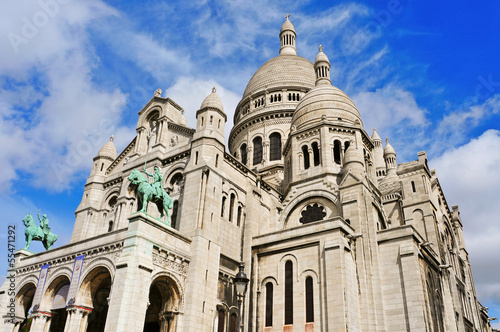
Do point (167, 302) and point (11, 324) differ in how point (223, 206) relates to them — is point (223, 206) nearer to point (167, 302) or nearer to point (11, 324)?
point (167, 302)

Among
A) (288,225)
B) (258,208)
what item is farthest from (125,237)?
(288,225)

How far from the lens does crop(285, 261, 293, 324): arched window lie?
27766 mm

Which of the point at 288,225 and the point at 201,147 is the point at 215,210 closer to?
the point at 201,147

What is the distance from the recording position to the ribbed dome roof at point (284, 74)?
55500mm

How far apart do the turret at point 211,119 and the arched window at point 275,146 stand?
17059mm

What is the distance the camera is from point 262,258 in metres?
30.9

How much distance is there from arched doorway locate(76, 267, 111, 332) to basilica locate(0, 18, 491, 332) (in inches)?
3.1

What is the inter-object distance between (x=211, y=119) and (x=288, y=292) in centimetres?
1431

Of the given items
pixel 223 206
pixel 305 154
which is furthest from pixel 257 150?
pixel 223 206

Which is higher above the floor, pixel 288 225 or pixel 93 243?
pixel 288 225

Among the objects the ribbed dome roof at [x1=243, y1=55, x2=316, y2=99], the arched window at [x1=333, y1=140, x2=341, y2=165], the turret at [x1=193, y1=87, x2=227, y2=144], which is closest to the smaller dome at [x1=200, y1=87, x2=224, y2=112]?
the turret at [x1=193, y1=87, x2=227, y2=144]

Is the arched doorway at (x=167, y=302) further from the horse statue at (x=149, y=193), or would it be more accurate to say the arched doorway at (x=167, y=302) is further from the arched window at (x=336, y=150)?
the arched window at (x=336, y=150)

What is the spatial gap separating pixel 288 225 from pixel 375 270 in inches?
362

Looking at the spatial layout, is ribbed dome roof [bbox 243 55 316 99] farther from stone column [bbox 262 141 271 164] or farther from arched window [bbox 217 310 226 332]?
arched window [bbox 217 310 226 332]
